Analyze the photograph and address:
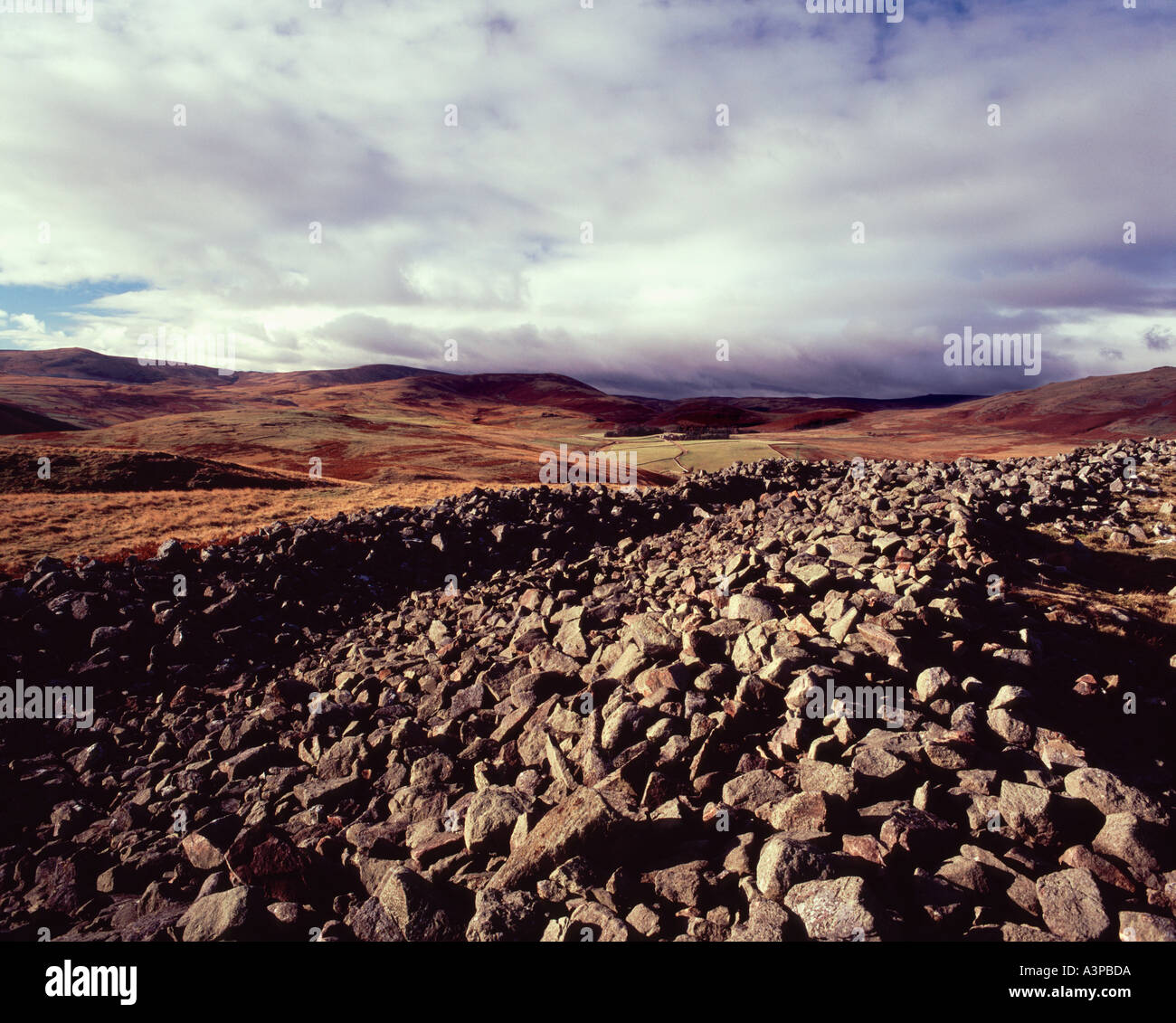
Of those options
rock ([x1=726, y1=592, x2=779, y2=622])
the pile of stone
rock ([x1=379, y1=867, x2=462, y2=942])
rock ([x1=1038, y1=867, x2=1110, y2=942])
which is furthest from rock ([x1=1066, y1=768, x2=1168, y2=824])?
rock ([x1=379, y1=867, x2=462, y2=942])

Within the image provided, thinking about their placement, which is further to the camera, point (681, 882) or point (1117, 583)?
point (1117, 583)

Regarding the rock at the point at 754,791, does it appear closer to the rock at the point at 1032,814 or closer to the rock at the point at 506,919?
the rock at the point at 1032,814

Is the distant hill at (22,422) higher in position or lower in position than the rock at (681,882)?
higher

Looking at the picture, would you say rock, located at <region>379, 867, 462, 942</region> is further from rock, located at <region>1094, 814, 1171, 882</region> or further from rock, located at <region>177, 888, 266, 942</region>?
rock, located at <region>1094, 814, 1171, 882</region>

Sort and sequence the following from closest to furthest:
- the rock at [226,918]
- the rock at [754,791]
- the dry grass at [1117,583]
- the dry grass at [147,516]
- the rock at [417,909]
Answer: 1. the rock at [417,909]
2. the rock at [226,918]
3. the rock at [754,791]
4. the dry grass at [1117,583]
5. the dry grass at [147,516]

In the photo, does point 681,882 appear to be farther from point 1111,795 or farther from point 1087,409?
point 1087,409

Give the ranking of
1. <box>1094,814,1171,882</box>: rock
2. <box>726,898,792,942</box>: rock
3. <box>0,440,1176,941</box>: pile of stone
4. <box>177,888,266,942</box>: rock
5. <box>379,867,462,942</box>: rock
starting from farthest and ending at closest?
1. <box>177,888,266,942</box>: rock
2. <box>379,867,462,942</box>: rock
3. <box>0,440,1176,941</box>: pile of stone
4. <box>1094,814,1171,882</box>: rock
5. <box>726,898,792,942</box>: rock

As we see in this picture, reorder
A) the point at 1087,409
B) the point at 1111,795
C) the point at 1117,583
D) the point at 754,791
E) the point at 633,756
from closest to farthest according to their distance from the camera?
the point at 1111,795
the point at 754,791
the point at 633,756
the point at 1117,583
the point at 1087,409

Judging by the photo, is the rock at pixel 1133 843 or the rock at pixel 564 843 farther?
the rock at pixel 564 843

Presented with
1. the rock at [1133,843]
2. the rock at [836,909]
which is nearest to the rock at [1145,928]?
the rock at [1133,843]

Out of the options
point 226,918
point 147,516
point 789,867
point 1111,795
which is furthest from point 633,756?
point 147,516

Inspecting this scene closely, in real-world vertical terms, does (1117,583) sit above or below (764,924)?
above

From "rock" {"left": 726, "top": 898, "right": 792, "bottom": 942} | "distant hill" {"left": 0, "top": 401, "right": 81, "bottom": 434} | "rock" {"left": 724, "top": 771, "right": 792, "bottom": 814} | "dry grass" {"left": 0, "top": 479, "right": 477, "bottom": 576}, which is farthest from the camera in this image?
"distant hill" {"left": 0, "top": 401, "right": 81, "bottom": 434}

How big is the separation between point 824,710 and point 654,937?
2.44m
